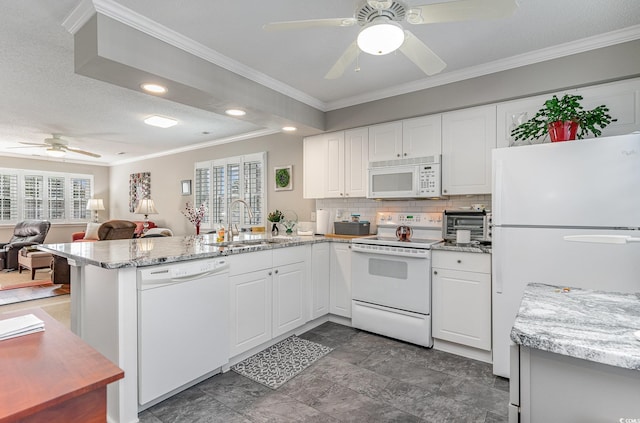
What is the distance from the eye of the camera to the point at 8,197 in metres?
7.20

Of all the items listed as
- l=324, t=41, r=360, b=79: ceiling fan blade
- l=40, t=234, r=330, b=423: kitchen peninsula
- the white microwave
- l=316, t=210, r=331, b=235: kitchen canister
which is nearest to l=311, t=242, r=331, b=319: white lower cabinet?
l=316, t=210, r=331, b=235: kitchen canister

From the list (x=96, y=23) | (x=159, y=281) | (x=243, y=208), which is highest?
(x=96, y=23)

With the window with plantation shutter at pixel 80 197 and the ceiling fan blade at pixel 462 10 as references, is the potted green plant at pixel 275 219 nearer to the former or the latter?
the ceiling fan blade at pixel 462 10

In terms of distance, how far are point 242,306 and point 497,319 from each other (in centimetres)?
194

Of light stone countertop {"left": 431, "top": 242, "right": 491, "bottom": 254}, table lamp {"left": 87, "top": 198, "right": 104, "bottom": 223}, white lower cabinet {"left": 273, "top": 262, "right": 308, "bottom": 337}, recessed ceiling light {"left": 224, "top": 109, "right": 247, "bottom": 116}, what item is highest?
recessed ceiling light {"left": 224, "top": 109, "right": 247, "bottom": 116}

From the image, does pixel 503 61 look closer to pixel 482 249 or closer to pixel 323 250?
pixel 482 249

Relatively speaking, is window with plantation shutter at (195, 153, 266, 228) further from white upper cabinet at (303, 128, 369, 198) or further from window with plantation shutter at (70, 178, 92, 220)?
window with plantation shutter at (70, 178, 92, 220)

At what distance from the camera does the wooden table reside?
0.72m

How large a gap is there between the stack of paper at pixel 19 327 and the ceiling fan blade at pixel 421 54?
2.02 m


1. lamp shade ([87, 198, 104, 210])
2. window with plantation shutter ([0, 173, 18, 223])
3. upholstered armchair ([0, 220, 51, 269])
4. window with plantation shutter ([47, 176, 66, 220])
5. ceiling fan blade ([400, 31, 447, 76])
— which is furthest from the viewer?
lamp shade ([87, 198, 104, 210])

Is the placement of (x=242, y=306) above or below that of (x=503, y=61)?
below

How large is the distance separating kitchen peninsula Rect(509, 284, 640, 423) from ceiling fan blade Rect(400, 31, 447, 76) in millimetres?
1439

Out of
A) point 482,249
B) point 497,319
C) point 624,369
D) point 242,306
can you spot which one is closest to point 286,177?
point 242,306

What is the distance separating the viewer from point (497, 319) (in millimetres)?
2455
